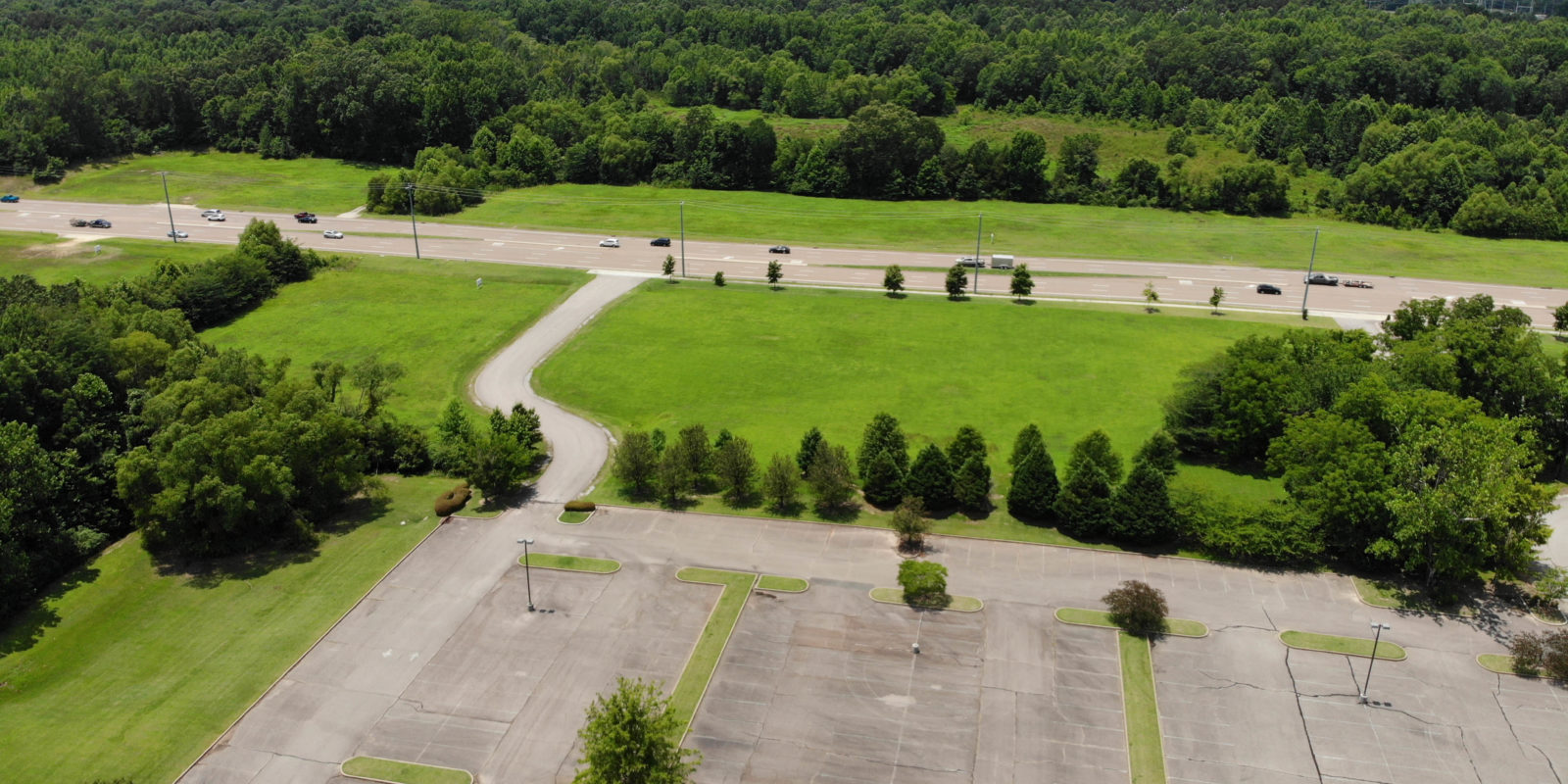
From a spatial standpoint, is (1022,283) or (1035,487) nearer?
(1035,487)

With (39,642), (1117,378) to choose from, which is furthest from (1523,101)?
(39,642)

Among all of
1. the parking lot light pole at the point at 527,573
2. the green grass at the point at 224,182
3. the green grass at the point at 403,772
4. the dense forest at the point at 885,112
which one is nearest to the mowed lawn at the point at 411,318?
the parking lot light pole at the point at 527,573

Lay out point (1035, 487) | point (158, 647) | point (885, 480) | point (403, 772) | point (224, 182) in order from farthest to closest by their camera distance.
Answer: point (224, 182) < point (885, 480) < point (1035, 487) < point (158, 647) < point (403, 772)

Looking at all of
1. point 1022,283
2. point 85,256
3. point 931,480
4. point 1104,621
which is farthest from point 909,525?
point 85,256

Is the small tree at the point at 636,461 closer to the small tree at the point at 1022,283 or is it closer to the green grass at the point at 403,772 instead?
the green grass at the point at 403,772

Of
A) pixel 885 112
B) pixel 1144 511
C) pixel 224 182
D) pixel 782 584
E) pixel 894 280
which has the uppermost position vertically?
pixel 885 112

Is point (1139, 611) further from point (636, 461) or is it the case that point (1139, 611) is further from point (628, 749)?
point (636, 461)
